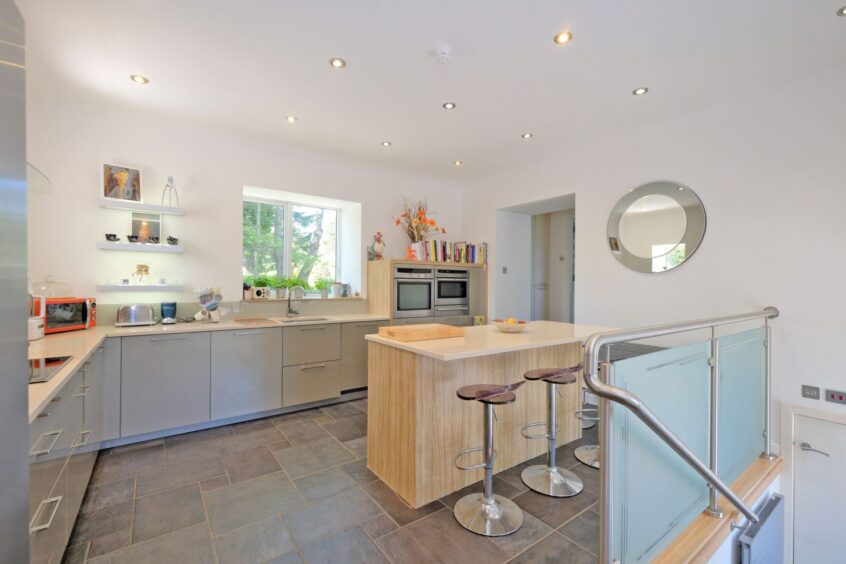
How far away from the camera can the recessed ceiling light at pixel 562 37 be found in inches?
85.4

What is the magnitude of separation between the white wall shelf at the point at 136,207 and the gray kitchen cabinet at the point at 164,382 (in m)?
1.19

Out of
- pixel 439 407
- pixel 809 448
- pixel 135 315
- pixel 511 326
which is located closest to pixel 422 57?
pixel 511 326

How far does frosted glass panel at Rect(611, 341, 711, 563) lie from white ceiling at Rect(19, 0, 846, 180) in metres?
1.85

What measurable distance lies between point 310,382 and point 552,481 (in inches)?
95.5

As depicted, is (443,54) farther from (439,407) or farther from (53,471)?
A: (53,471)

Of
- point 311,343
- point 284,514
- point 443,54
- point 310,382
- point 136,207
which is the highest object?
point 443,54

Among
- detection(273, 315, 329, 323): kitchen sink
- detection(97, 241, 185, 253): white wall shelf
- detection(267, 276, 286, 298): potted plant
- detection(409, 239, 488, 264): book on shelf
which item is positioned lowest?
detection(273, 315, 329, 323): kitchen sink

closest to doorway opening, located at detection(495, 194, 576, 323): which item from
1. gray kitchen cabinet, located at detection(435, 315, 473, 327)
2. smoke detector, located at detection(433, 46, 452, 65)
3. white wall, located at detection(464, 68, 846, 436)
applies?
gray kitchen cabinet, located at detection(435, 315, 473, 327)

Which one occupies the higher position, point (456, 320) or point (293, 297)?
point (293, 297)

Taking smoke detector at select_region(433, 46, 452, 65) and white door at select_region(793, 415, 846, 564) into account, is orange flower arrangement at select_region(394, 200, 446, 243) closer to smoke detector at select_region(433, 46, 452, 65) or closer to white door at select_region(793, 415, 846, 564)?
smoke detector at select_region(433, 46, 452, 65)

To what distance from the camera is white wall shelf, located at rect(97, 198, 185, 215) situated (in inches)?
123

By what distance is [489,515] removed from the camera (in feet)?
6.60

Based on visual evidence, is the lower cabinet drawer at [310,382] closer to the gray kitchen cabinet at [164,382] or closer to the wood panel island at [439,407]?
the gray kitchen cabinet at [164,382]

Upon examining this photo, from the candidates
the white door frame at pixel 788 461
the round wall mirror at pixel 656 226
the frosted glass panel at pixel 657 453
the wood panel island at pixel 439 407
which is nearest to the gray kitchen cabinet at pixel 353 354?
the wood panel island at pixel 439 407
